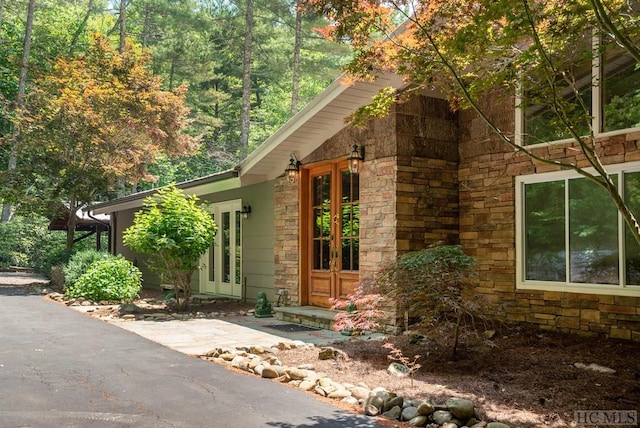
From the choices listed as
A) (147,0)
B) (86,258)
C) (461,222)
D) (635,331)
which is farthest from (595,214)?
(147,0)

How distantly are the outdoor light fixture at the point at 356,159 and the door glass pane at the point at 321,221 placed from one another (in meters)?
1.04

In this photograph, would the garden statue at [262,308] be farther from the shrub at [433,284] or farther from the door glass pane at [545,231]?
the door glass pane at [545,231]

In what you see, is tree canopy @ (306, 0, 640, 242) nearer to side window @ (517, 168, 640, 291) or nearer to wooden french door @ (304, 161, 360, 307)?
side window @ (517, 168, 640, 291)

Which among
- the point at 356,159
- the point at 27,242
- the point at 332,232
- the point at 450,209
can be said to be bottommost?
the point at 27,242

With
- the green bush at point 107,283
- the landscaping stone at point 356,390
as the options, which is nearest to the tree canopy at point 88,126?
the green bush at point 107,283

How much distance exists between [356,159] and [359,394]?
4.10 m

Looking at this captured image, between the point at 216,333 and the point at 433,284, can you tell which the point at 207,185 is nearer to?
the point at 216,333

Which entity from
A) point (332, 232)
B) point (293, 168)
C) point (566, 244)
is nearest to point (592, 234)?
point (566, 244)

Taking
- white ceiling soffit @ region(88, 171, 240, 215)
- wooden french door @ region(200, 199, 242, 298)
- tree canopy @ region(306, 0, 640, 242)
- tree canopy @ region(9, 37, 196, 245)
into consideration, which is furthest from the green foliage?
tree canopy @ region(306, 0, 640, 242)

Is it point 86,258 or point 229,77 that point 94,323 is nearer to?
point 86,258

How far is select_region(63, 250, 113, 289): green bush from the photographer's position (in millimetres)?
12211

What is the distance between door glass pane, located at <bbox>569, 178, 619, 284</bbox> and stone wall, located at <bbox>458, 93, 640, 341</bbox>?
9.4 inches

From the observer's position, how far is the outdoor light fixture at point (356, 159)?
25.6 ft

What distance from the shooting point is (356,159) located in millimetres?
7801
